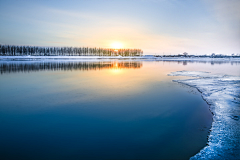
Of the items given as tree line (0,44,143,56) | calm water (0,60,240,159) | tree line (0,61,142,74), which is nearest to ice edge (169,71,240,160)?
calm water (0,60,240,159)

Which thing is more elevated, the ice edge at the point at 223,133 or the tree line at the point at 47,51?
the tree line at the point at 47,51

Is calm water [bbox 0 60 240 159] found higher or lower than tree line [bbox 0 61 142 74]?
lower

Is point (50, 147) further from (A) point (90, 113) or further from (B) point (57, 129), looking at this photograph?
(A) point (90, 113)

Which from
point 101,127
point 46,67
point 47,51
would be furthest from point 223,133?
point 47,51

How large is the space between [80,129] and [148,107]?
2.85m

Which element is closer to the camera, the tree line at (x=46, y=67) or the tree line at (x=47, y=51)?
the tree line at (x=46, y=67)

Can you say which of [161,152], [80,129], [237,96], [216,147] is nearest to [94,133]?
[80,129]

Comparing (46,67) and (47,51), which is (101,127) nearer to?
(46,67)

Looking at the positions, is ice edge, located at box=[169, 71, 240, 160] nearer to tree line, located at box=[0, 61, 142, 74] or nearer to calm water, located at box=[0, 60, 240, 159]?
calm water, located at box=[0, 60, 240, 159]

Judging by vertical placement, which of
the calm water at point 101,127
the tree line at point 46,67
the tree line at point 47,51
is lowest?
the calm water at point 101,127

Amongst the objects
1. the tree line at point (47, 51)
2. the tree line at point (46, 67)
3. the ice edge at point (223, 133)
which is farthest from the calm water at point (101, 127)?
the tree line at point (47, 51)

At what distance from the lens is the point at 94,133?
4012mm

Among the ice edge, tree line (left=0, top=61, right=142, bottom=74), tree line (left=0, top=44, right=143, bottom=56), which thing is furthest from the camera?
tree line (left=0, top=44, right=143, bottom=56)

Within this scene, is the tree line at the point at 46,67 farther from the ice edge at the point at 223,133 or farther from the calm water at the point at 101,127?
the ice edge at the point at 223,133
